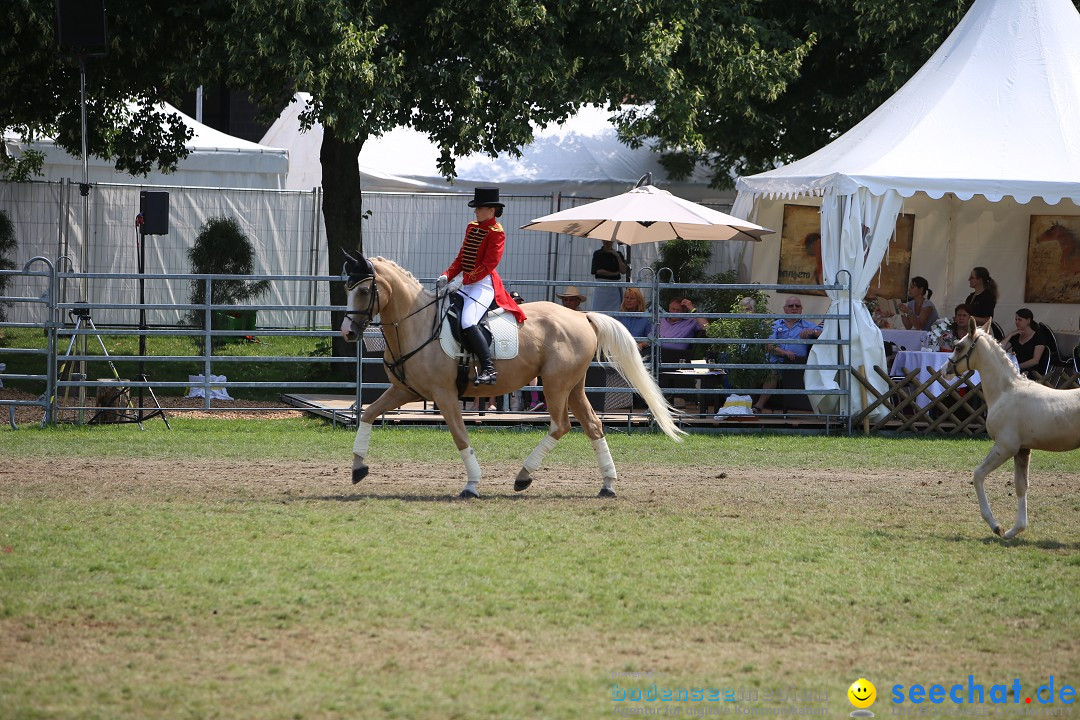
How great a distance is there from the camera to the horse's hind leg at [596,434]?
10180 mm

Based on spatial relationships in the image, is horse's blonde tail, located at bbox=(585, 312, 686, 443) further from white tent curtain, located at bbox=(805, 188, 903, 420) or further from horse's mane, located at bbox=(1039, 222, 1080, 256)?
horse's mane, located at bbox=(1039, 222, 1080, 256)

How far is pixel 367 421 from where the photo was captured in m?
9.93

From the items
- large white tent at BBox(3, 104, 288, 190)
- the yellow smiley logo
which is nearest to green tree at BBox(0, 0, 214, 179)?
large white tent at BBox(3, 104, 288, 190)

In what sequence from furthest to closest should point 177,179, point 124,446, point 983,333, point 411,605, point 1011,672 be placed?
point 177,179 < point 124,446 < point 983,333 < point 411,605 < point 1011,672

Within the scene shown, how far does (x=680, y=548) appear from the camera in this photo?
814cm

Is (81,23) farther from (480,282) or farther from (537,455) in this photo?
(537,455)

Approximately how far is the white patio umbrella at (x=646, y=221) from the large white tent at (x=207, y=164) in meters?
7.17

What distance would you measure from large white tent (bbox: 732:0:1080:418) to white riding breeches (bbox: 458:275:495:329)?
6.32 metres

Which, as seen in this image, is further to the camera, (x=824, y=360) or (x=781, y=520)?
(x=824, y=360)

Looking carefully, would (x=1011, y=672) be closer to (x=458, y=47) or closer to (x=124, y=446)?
(x=124, y=446)

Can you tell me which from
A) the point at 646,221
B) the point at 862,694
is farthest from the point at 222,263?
the point at 862,694

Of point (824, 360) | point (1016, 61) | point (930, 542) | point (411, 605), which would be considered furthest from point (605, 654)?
point (1016, 61)

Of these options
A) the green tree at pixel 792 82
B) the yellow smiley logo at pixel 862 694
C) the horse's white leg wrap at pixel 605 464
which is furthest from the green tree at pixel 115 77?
the yellow smiley logo at pixel 862 694

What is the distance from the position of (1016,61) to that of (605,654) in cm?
1369
